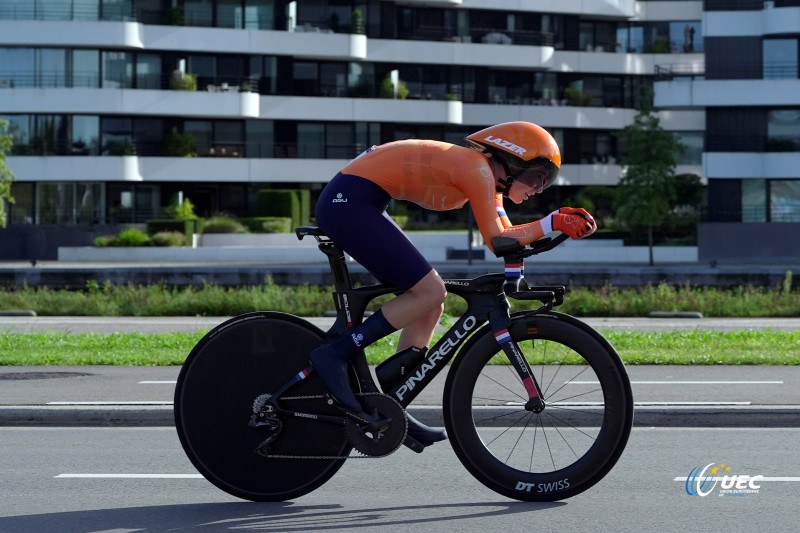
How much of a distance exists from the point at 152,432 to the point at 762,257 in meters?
51.8

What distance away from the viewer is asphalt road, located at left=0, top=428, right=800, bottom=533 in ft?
21.2

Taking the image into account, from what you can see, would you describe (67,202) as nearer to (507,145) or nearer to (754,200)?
(754,200)

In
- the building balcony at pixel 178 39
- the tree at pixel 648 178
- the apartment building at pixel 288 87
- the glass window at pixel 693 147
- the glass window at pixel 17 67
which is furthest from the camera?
the glass window at pixel 693 147

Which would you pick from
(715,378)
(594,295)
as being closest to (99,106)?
(594,295)

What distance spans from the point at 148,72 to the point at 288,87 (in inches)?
275

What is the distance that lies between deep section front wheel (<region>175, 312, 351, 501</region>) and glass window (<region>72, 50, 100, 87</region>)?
193ft

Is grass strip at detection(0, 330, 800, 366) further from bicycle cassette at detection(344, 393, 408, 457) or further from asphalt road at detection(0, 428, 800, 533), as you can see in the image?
bicycle cassette at detection(344, 393, 408, 457)

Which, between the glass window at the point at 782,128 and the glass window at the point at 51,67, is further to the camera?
the glass window at the point at 51,67

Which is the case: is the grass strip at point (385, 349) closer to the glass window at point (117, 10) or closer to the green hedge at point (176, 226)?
the green hedge at point (176, 226)

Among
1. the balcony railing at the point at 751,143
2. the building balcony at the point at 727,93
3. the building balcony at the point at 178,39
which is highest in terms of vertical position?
the building balcony at the point at 178,39

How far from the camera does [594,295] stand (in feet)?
90.6

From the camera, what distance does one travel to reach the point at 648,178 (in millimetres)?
55812

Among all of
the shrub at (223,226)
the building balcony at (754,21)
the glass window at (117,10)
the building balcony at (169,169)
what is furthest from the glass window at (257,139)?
the building balcony at (754,21)

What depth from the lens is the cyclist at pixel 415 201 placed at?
21.4ft
